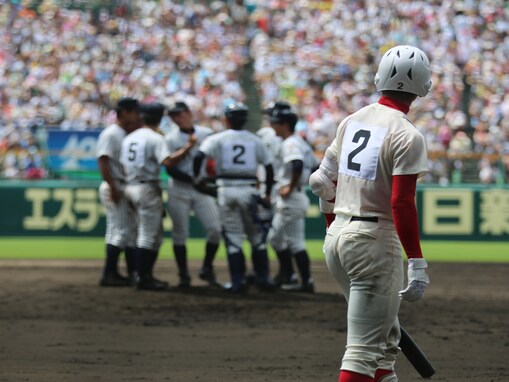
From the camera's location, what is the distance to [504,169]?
16.8 m

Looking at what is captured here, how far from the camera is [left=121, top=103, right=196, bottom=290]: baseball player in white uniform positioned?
11.5 metres

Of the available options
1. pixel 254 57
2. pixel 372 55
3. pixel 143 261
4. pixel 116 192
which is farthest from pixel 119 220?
pixel 372 55

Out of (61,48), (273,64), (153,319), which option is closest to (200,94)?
(273,64)

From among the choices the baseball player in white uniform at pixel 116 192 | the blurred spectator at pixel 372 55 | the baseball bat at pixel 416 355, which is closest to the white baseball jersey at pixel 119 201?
the baseball player in white uniform at pixel 116 192

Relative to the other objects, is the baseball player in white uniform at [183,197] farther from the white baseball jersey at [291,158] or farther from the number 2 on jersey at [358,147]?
the number 2 on jersey at [358,147]

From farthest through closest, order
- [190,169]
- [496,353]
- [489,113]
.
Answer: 1. [489,113]
2. [190,169]
3. [496,353]

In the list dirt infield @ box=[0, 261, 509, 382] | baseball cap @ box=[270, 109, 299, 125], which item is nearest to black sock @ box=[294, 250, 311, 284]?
dirt infield @ box=[0, 261, 509, 382]

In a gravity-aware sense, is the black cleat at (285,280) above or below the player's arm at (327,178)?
below

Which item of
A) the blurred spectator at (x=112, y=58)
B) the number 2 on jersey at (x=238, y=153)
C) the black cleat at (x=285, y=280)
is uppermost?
the blurred spectator at (x=112, y=58)

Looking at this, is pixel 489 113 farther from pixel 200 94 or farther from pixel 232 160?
pixel 232 160

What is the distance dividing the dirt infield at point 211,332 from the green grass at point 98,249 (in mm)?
2921

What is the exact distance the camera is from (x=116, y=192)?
38.5ft

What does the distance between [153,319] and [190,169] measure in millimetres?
2651

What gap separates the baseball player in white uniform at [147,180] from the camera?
11.5 m
